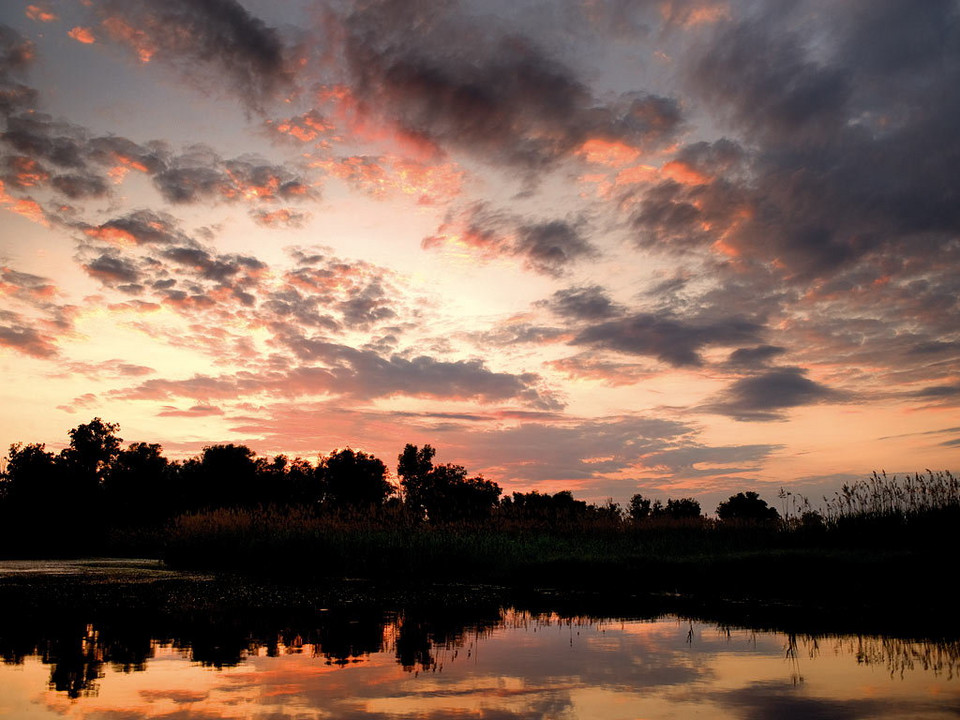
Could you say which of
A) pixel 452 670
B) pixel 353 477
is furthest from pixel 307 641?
pixel 353 477

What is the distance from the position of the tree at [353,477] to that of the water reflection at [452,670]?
70809 millimetres

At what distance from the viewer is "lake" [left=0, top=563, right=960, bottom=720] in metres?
6.02

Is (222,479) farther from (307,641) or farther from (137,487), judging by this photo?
(307,641)

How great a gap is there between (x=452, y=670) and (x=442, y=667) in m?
0.19

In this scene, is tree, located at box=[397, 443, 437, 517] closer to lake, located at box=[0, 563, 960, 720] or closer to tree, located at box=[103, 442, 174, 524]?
tree, located at box=[103, 442, 174, 524]

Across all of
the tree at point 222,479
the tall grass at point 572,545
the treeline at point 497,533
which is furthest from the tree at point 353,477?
the tall grass at point 572,545

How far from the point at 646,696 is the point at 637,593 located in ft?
33.0

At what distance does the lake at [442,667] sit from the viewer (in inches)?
237

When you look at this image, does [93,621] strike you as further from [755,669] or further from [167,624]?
[755,669]

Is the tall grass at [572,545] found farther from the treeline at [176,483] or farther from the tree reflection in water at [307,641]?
the treeline at [176,483]

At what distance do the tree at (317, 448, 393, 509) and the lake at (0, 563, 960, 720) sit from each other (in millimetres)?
69919

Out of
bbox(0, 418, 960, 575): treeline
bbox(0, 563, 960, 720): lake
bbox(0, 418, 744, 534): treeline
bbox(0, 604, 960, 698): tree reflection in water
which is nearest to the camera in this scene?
bbox(0, 563, 960, 720): lake

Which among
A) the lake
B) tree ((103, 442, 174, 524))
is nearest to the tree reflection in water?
the lake

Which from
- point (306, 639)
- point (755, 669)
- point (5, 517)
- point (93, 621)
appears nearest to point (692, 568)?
point (755, 669)
